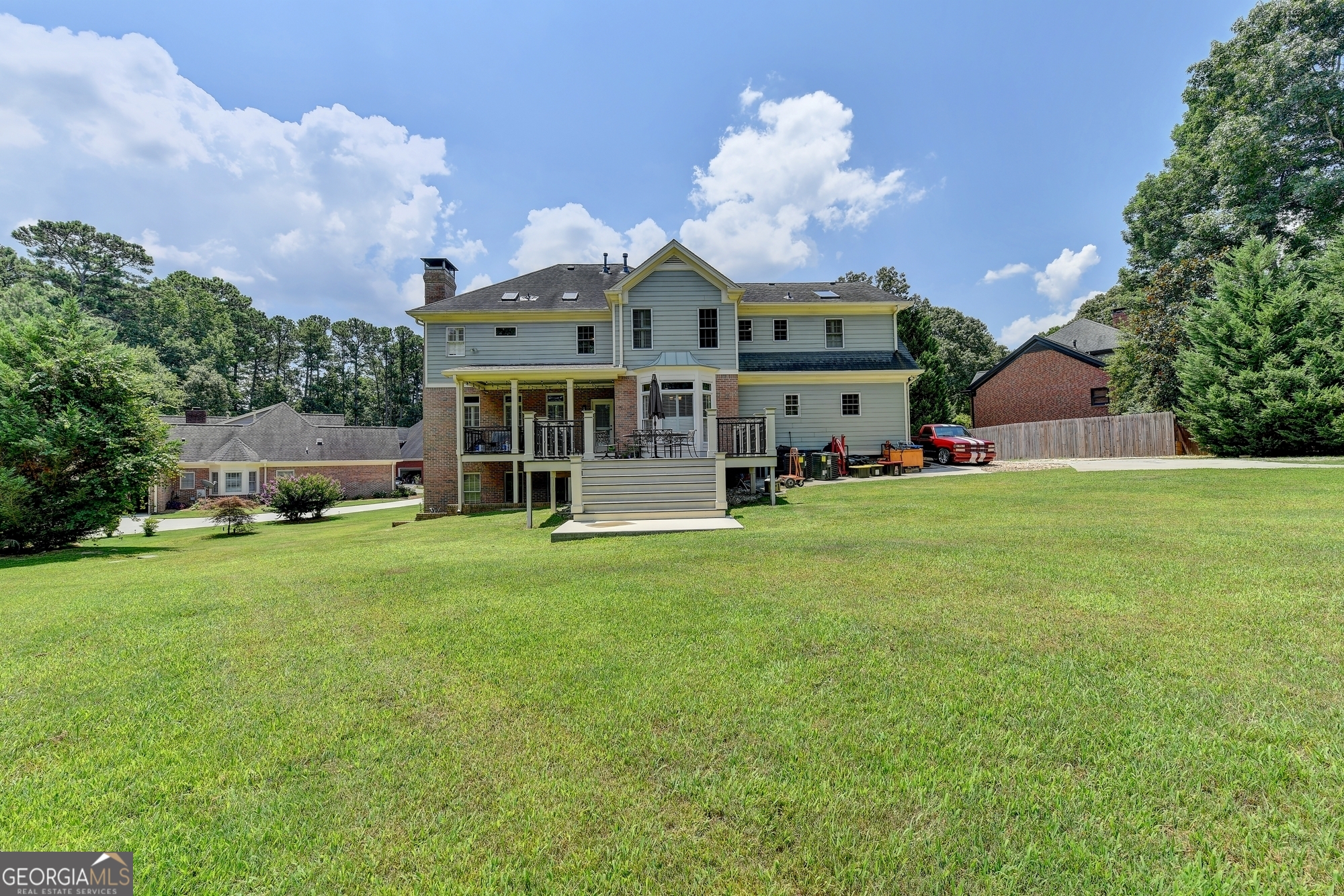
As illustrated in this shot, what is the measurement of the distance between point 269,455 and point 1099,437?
45.3 m

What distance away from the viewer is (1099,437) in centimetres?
2323

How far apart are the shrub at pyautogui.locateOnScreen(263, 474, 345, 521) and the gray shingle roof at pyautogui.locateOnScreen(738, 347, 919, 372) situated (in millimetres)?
17685

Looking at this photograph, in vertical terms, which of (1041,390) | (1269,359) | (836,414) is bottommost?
(836,414)

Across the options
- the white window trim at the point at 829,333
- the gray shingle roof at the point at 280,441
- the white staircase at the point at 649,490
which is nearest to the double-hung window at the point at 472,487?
the white staircase at the point at 649,490

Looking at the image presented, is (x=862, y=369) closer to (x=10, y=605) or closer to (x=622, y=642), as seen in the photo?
(x=622, y=642)

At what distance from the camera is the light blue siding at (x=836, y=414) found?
19.4m

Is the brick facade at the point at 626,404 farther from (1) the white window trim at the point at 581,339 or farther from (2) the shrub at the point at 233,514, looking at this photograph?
(2) the shrub at the point at 233,514

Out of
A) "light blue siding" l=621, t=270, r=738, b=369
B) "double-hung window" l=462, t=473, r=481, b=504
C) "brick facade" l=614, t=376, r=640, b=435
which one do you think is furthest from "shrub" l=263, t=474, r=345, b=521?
"light blue siding" l=621, t=270, r=738, b=369

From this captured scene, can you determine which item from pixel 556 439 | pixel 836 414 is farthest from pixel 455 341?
pixel 836 414

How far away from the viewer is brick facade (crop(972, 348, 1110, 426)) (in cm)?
2938

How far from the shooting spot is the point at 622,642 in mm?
4082

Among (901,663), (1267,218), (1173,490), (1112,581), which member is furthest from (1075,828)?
(1267,218)

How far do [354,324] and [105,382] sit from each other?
57.4 metres

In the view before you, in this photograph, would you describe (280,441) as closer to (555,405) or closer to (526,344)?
(526,344)
